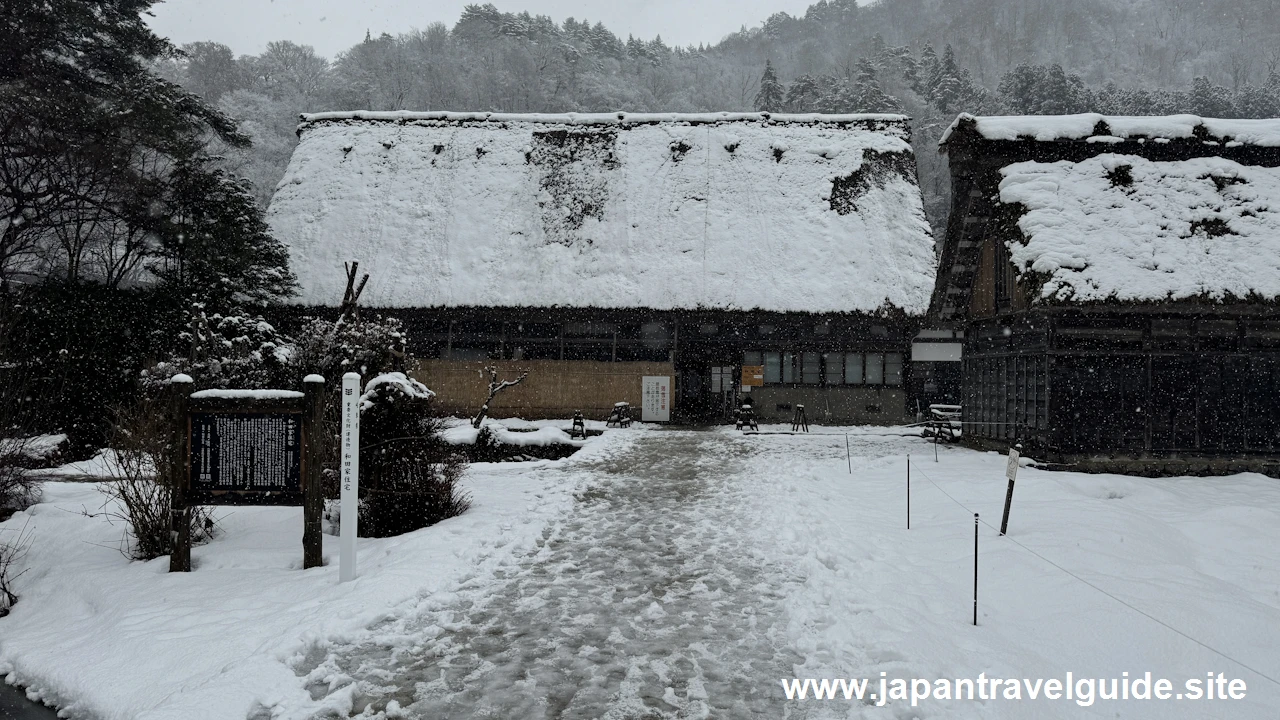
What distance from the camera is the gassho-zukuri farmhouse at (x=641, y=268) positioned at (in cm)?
1884

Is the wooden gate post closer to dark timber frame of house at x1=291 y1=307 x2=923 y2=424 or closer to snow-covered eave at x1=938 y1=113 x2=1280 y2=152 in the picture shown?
snow-covered eave at x1=938 y1=113 x2=1280 y2=152

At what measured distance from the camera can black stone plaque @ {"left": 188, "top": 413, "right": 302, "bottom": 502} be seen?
5523 millimetres

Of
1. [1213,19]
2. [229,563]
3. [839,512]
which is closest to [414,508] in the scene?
[229,563]

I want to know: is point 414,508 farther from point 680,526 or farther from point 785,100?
point 785,100

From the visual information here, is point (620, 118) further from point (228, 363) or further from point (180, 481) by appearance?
point (180, 481)

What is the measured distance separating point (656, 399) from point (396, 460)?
1231 cm

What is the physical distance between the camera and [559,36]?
56875 millimetres

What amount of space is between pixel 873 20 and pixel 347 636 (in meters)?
99.7

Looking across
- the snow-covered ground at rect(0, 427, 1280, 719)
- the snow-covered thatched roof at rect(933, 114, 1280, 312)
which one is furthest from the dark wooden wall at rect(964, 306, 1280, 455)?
the snow-covered ground at rect(0, 427, 1280, 719)

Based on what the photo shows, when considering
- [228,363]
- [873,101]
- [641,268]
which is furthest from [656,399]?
[873,101]

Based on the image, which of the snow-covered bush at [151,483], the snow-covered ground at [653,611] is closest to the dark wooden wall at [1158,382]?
the snow-covered ground at [653,611]

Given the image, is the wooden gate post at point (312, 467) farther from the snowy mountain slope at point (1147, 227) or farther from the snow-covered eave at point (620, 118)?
the snow-covered eave at point (620, 118)

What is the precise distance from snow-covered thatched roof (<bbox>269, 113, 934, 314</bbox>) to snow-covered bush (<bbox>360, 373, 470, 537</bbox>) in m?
11.7

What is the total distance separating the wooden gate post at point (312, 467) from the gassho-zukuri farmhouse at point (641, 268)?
13.1m
